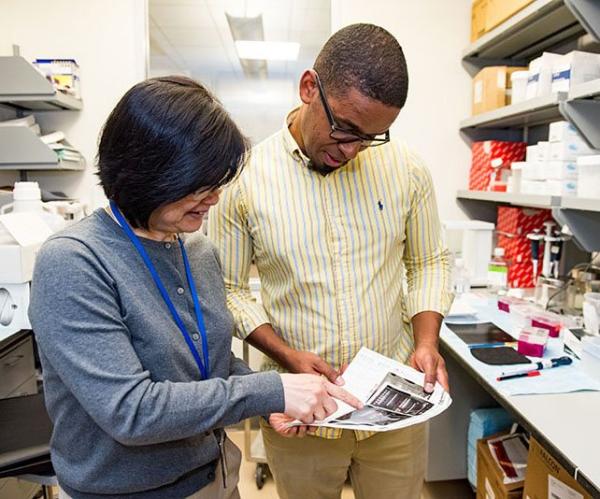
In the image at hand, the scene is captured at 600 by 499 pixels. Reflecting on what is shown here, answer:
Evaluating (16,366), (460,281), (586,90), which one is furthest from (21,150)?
(586,90)

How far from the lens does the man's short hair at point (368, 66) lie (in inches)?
38.3

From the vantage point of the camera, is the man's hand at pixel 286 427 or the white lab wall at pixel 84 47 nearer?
the man's hand at pixel 286 427

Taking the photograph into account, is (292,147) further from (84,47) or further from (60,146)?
(84,47)

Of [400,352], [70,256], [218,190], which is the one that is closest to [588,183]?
[400,352]

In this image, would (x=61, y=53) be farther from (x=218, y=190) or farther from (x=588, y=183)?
(x=588, y=183)

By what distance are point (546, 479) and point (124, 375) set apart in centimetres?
134

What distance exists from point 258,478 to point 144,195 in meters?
1.95

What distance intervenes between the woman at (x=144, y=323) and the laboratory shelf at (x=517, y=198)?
133 centimetres

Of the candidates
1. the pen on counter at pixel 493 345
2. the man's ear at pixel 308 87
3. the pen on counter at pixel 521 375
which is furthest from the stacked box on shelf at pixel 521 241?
the man's ear at pixel 308 87

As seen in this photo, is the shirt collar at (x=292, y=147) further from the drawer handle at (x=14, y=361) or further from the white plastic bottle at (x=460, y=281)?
the drawer handle at (x=14, y=361)

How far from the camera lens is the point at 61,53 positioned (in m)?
2.57

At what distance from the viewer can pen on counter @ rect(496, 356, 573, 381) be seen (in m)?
1.38

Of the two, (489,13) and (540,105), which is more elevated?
(489,13)

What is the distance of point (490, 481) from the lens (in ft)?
6.04
